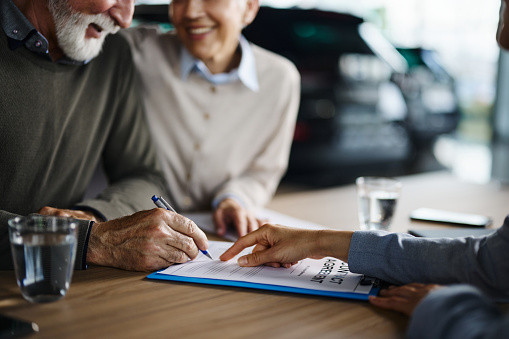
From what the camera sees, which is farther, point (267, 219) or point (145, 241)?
point (267, 219)

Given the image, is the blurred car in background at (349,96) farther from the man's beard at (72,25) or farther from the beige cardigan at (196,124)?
the man's beard at (72,25)

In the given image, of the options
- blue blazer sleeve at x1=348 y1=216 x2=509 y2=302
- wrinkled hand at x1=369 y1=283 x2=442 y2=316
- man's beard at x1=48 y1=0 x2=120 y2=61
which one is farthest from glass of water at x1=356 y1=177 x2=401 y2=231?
man's beard at x1=48 y1=0 x2=120 y2=61

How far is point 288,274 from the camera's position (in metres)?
1.02

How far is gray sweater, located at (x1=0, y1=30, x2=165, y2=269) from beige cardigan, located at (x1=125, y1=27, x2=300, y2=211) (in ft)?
0.51

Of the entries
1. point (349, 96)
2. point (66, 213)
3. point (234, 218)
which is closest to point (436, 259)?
point (234, 218)

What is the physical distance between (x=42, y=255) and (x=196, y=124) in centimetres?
108

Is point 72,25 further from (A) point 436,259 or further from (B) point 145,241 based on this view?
(A) point 436,259

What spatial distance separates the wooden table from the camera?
30.5 inches

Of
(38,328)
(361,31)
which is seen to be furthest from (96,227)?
(361,31)

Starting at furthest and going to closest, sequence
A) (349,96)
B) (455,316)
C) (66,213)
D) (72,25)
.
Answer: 1. (349,96)
2. (72,25)
3. (66,213)
4. (455,316)

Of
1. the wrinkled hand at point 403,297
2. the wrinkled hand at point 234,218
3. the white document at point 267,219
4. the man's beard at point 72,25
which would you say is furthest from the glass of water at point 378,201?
the man's beard at point 72,25

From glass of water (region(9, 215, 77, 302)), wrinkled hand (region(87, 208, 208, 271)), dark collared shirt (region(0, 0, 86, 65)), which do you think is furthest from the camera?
dark collared shirt (region(0, 0, 86, 65))

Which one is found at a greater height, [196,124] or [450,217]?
[196,124]

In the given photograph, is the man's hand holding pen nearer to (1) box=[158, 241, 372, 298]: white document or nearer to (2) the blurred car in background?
(1) box=[158, 241, 372, 298]: white document
